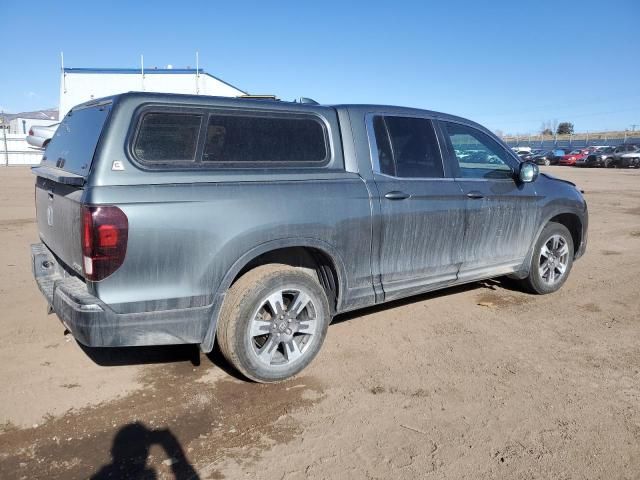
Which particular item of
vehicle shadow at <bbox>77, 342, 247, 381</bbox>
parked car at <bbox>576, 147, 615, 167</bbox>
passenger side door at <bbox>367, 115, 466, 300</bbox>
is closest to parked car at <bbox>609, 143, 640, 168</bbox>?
parked car at <bbox>576, 147, 615, 167</bbox>

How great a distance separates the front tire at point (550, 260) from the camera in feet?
17.7

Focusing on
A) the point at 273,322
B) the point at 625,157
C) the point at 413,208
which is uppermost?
the point at 625,157

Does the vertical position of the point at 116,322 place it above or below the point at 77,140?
below

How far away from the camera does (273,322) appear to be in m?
3.54

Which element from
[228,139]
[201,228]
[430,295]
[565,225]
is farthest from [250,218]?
[565,225]

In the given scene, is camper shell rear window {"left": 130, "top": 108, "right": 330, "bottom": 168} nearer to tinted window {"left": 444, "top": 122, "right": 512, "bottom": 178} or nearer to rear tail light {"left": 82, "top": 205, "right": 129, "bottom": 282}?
rear tail light {"left": 82, "top": 205, "right": 129, "bottom": 282}

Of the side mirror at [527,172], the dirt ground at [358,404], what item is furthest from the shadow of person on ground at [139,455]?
the side mirror at [527,172]

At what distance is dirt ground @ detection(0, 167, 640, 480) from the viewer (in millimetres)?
2725

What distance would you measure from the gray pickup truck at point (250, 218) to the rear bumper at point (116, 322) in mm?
10

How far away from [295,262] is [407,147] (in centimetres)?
136

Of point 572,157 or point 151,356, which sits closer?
point 151,356

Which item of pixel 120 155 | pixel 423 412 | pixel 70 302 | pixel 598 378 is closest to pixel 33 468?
pixel 70 302

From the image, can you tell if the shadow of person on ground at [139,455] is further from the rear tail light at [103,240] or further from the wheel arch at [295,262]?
the rear tail light at [103,240]

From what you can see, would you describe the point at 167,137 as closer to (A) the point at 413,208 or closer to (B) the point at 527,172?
(A) the point at 413,208
